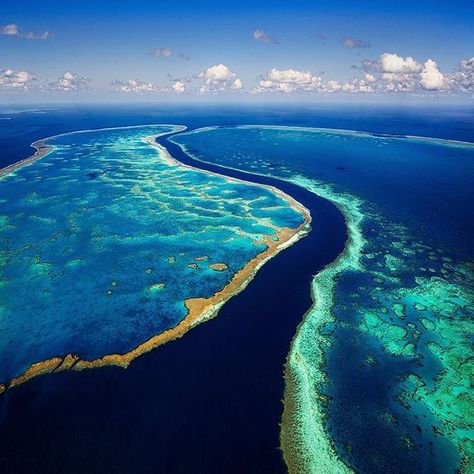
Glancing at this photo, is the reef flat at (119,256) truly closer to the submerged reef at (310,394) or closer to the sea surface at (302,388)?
the sea surface at (302,388)

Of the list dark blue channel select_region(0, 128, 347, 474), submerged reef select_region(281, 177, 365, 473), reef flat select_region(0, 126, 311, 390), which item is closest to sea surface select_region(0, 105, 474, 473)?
dark blue channel select_region(0, 128, 347, 474)

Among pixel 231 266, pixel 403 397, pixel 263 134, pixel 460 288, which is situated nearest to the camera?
pixel 403 397

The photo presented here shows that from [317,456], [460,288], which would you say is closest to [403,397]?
[317,456]

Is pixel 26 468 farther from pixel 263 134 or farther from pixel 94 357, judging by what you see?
pixel 263 134

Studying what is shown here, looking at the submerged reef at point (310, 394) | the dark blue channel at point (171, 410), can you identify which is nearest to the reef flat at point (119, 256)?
the dark blue channel at point (171, 410)

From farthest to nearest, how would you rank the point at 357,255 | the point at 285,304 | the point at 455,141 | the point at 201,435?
1. the point at 455,141
2. the point at 357,255
3. the point at 285,304
4. the point at 201,435

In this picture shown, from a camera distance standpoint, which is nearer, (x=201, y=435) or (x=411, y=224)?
(x=201, y=435)

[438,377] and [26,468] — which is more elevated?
[26,468]

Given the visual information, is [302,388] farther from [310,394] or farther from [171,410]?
[171,410]
